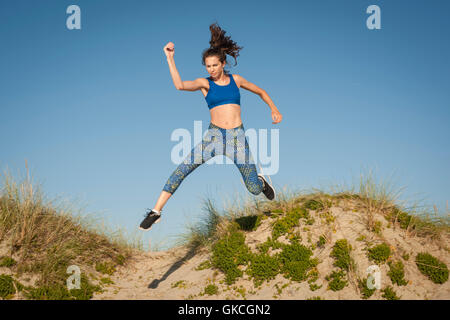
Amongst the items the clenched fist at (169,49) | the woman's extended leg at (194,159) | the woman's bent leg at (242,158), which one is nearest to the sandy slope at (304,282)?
the woman's bent leg at (242,158)

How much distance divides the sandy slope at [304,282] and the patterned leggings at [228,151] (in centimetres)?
174

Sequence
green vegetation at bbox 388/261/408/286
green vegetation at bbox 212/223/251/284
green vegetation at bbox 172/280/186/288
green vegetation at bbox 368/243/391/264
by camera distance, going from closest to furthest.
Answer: green vegetation at bbox 388/261/408/286 → green vegetation at bbox 368/243/391/264 → green vegetation at bbox 212/223/251/284 → green vegetation at bbox 172/280/186/288

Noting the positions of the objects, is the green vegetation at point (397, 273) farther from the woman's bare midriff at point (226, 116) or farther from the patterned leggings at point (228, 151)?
the woman's bare midriff at point (226, 116)

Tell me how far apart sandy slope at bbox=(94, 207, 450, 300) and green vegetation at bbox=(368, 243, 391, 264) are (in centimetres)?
11

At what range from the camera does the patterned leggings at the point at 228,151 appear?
630cm

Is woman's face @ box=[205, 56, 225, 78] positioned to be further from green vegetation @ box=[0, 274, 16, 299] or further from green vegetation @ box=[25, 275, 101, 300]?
green vegetation @ box=[0, 274, 16, 299]

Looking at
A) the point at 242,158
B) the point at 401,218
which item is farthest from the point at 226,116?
the point at 401,218

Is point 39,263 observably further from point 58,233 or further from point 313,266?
point 313,266

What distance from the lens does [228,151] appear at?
641 centimetres

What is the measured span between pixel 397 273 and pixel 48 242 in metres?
6.69

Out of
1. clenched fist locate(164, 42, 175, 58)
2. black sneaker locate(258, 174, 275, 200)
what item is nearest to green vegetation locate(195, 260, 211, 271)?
black sneaker locate(258, 174, 275, 200)

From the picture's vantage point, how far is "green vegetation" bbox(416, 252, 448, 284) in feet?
19.3
